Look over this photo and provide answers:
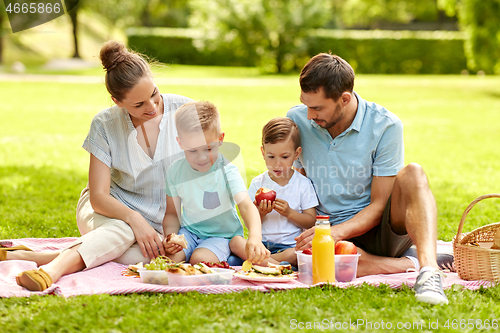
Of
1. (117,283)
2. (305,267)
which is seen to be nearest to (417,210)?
(305,267)

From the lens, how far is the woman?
3.28m

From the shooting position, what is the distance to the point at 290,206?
357cm

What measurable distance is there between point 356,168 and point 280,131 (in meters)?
0.56

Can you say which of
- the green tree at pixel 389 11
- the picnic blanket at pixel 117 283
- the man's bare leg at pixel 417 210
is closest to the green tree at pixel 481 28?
the man's bare leg at pixel 417 210

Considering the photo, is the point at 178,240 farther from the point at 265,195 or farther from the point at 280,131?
the point at 280,131

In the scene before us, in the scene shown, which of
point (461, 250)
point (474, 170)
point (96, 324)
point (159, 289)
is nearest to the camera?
point (96, 324)

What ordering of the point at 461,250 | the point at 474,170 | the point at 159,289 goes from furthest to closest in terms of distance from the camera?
the point at 474,170 → the point at 461,250 → the point at 159,289

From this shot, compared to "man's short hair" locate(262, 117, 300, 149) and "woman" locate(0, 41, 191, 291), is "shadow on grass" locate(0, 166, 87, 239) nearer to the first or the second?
"woman" locate(0, 41, 191, 291)

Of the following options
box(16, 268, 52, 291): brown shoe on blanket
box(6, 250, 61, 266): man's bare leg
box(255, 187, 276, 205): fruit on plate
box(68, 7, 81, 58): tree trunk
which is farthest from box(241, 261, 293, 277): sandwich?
box(68, 7, 81, 58): tree trunk

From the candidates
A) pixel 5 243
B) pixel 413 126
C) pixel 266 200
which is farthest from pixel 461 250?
pixel 413 126

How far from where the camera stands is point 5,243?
3650 millimetres

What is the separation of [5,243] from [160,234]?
42.6 inches

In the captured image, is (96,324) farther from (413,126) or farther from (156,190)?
(413,126)

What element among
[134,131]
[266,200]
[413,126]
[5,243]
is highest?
[134,131]
